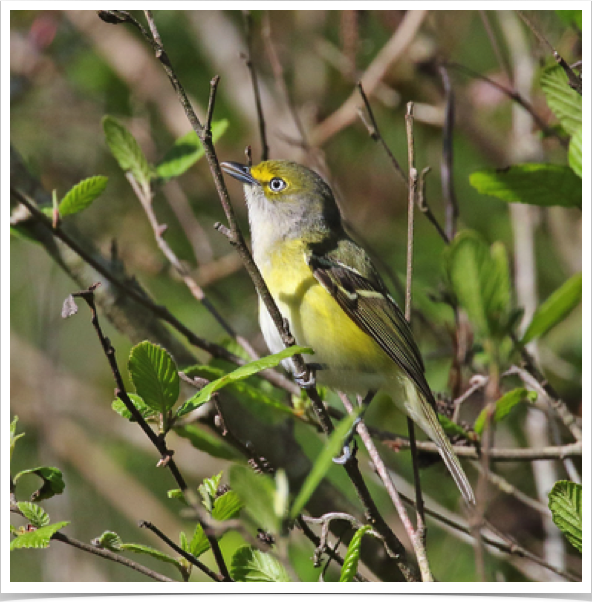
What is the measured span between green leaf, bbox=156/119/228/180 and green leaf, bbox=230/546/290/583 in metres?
1.46

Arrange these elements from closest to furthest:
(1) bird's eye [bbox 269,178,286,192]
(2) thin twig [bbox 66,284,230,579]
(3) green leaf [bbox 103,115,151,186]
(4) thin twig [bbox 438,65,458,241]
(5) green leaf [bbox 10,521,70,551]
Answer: (2) thin twig [bbox 66,284,230,579] → (5) green leaf [bbox 10,521,70,551] → (3) green leaf [bbox 103,115,151,186] → (4) thin twig [bbox 438,65,458,241] → (1) bird's eye [bbox 269,178,286,192]

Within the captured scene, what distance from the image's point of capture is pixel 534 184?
2.38m

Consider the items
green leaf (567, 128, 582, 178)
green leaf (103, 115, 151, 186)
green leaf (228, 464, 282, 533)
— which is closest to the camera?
green leaf (228, 464, 282, 533)

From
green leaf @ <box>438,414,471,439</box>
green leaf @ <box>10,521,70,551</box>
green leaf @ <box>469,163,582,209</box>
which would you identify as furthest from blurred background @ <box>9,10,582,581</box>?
green leaf @ <box>10,521,70,551</box>

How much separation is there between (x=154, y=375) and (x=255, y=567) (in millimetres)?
529

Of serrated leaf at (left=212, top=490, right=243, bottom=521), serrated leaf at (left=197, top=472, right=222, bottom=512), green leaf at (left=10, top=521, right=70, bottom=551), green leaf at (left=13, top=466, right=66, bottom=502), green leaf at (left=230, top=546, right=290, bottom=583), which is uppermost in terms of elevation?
green leaf at (left=13, top=466, right=66, bottom=502)

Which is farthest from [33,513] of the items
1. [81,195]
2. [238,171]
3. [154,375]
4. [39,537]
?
[238,171]

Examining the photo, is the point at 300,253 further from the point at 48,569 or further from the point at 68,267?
the point at 48,569

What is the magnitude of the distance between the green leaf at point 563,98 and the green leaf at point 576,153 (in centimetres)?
4

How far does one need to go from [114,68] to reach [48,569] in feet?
10.4

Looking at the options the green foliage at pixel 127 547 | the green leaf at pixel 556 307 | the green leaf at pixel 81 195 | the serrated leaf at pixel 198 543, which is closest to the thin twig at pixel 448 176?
the green leaf at pixel 556 307

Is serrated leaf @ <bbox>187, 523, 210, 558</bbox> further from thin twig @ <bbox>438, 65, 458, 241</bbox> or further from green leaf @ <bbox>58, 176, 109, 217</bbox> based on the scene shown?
thin twig @ <bbox>438, 65, 458, 241</bbox>

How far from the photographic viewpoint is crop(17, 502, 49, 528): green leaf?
65.1 inches

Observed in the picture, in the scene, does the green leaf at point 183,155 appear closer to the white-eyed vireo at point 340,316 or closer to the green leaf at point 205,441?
the white-eyed vireo at point 340,316
